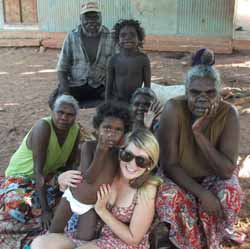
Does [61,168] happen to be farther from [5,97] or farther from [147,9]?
[147,9]

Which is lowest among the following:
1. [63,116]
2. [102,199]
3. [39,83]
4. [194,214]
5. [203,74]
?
[39,83]

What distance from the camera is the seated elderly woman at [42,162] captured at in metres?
Answer: 3.20

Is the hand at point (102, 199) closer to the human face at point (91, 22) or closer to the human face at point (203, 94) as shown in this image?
the human face at point (203, 94)

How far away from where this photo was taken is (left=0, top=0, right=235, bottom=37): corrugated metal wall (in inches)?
406

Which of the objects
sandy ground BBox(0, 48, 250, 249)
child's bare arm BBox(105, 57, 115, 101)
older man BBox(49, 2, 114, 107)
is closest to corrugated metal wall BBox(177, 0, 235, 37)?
sandy ground BBox(0, 48, 250, 249)

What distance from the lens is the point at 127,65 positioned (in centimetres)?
405

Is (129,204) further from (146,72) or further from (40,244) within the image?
(146,72)

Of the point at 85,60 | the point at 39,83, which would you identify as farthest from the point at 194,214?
the point at 39,83

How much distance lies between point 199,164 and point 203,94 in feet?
1.55

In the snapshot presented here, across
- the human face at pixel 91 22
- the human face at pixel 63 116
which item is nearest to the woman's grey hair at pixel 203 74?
the human face at pixel 63 116

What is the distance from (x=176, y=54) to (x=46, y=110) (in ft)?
14.7

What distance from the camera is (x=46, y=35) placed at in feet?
35.8

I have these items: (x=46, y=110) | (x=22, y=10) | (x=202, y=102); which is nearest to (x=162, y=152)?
(x=202, y=102)

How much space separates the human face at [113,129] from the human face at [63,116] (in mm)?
696
